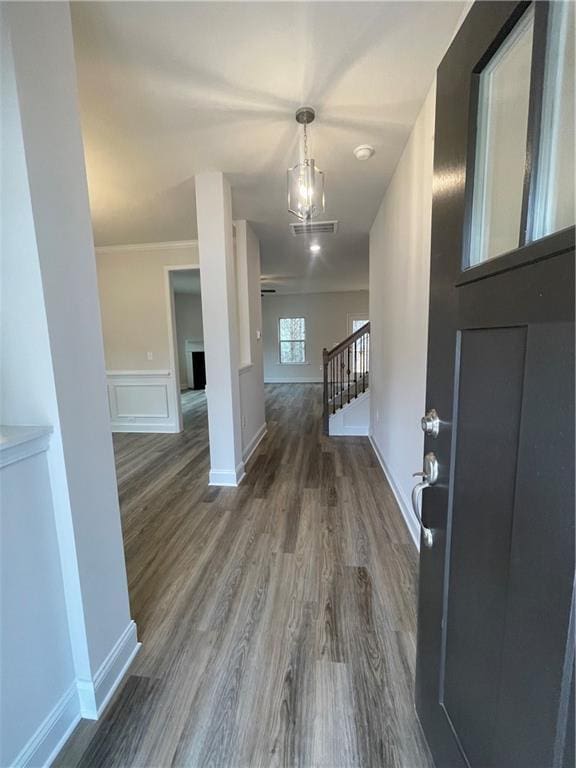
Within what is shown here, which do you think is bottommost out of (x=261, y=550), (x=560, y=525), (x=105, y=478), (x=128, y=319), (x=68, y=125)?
(x=261, y=550)

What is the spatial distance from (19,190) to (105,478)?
0.96 meters

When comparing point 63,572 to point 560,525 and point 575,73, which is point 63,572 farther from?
point 575,73

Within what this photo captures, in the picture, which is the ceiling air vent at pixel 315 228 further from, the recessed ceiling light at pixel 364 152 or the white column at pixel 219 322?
the recessed ceiling light at pixel 364 152

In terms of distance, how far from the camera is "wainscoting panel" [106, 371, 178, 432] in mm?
4762

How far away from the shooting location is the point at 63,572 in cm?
109

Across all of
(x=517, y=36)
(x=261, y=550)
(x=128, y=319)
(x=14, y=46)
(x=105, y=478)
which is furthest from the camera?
(x=128, y=319)

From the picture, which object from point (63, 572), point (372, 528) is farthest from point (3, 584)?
point (372, 528)

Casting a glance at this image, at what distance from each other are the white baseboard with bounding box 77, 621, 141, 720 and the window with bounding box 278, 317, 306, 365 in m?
8.66

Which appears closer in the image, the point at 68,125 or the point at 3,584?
the point at 3,584

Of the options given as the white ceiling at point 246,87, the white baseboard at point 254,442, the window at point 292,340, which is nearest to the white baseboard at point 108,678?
the white baseboard at point 254,442

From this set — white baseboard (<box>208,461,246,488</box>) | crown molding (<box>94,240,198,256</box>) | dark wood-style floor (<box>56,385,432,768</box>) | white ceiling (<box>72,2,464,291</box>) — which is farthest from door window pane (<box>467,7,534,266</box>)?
crown molding (<box>94,240,198,256</box>)

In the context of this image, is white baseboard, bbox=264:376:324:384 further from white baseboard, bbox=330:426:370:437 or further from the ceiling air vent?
the ceiling air vent

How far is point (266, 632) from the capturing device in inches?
58.1

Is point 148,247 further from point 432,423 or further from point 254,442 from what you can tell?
point 432,423
